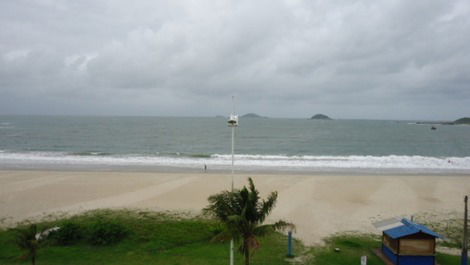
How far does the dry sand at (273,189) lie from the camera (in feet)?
57.1

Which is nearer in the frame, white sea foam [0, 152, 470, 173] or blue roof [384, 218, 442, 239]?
blue roof [384, 218, 442, 239]

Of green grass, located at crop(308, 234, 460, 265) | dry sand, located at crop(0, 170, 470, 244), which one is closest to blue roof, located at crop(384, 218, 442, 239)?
green grass, located at crop(308, 234, 460, 265)

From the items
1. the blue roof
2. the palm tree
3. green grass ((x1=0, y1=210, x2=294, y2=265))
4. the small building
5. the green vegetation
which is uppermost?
the palm tree

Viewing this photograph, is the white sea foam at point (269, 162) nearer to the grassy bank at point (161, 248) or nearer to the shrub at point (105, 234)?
the grassy bank at point (161, 248)

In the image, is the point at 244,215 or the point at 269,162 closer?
the point at 244,215

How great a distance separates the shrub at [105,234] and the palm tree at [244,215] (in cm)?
759

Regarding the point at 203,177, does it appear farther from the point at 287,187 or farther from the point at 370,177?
the point at 370,177

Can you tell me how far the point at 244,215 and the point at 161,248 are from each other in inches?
268

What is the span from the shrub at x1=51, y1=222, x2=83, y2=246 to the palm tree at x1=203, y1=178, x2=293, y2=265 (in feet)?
29.3

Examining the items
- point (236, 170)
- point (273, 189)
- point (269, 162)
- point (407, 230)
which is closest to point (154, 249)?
point (407, 230)

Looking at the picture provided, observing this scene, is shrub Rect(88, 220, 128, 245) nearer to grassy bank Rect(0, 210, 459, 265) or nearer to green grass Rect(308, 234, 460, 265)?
grassy bank Rect(0, 210, 459, 265)

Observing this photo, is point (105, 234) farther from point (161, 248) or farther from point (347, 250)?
point (347, 250)

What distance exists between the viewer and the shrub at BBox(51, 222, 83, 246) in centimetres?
1287

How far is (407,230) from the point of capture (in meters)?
10.9
